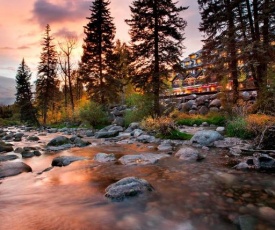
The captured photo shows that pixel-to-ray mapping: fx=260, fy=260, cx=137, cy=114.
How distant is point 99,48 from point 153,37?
11.6 m

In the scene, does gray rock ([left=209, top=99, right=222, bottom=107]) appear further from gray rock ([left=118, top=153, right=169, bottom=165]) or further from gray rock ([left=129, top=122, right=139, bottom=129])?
gray rock ([left=118, top=153, right=169, bottom=165])

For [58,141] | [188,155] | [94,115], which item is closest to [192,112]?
[94,115]

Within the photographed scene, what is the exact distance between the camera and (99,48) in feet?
101

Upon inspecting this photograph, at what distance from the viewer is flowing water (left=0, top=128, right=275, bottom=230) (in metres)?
4.35

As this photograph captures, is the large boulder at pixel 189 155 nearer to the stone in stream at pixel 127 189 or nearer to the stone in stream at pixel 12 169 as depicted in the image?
the stone in stream at pixel 127 189

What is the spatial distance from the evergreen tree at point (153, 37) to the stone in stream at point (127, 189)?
48.8 feet

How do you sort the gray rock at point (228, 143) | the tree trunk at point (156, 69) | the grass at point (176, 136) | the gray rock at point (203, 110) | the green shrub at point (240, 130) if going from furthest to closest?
the gray rock at point (203, 110)
the tree trunk at point (156, 69)
the grass at point (176, 136)
the green shrub at point (240, 130)
the gray rock at point (228, 143)

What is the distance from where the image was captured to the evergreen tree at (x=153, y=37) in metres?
20.5

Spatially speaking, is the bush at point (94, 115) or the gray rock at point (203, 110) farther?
the bush at point (94, 115)

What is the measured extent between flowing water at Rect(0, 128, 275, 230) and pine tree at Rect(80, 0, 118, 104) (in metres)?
23.1

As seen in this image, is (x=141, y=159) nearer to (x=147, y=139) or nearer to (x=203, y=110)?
(x=147, y=139)

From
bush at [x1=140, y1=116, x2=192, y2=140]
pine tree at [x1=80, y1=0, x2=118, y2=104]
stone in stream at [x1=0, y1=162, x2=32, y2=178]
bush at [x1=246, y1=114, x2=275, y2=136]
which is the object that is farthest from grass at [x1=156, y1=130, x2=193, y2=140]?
pine tree at [x1=80, y1=0, x2=118, y2=104]

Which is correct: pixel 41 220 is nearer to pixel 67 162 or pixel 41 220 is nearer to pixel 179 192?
pixel 179 192

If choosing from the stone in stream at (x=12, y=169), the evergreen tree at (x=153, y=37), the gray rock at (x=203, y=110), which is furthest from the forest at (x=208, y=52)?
the stone in stream at (x=12, y=169)
